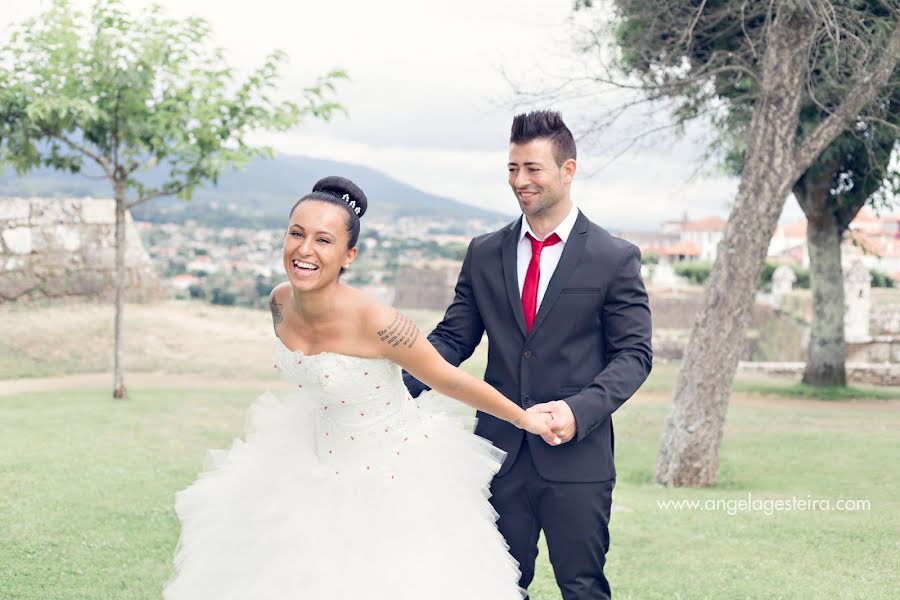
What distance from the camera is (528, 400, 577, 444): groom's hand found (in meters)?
3.62

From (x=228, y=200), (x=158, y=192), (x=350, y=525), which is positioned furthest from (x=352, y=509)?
(x=228, y=200)

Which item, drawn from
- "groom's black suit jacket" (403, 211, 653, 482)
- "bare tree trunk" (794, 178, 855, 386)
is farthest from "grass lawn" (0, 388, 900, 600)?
"bare tree trunk" (794, 178, 855, 386)

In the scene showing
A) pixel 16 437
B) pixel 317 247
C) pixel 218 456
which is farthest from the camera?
pixel 16 437

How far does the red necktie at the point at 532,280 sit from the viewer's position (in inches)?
153

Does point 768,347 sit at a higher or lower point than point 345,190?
lower

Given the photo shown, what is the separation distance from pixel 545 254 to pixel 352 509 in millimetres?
1166

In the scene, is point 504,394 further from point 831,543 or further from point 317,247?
point 831,543

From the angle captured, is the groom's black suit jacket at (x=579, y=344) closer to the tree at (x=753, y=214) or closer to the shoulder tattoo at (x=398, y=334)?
the shoulder tattoo at (x=398, y=334)

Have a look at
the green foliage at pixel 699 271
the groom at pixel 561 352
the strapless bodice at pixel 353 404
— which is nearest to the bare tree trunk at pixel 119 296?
the strapless bodice at pixel 353 404

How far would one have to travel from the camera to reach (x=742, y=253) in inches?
394

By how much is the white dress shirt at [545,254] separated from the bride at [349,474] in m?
0.48

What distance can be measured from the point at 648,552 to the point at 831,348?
41.9 ft

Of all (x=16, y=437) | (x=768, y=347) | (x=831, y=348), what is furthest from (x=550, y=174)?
(x=768, y=347)

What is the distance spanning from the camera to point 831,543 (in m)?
7.39
